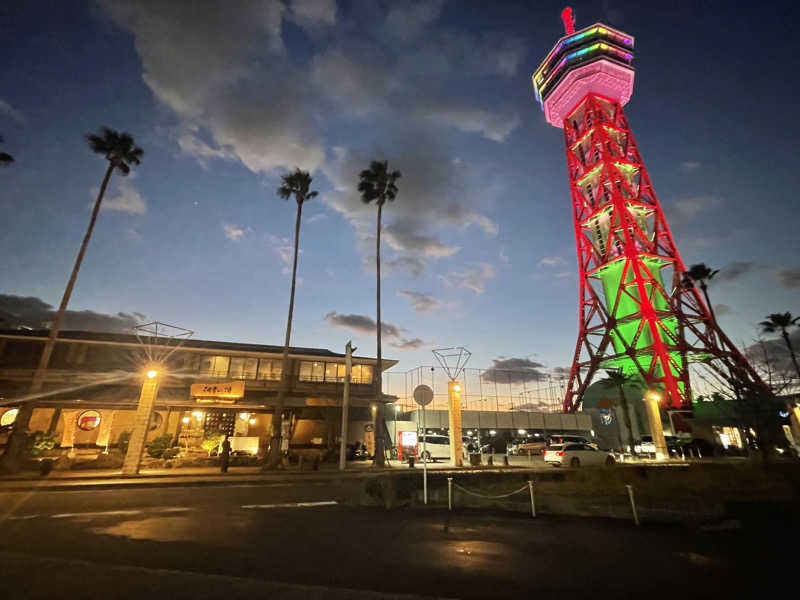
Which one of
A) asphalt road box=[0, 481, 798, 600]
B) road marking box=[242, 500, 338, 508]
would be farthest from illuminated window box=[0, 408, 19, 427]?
road marking box=[242, 500, 338, 508]

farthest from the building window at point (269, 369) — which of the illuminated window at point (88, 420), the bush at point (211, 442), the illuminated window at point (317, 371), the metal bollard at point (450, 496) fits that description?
the metal bollard at point (450, 496)

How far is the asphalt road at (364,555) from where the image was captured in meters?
4.41

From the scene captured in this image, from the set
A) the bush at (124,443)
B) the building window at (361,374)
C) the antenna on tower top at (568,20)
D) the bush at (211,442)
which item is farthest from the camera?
the antenna on tower top at (568,20)

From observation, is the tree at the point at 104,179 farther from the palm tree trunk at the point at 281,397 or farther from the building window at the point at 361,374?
the building window at the point at 361,374

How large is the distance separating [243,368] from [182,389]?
4.78m

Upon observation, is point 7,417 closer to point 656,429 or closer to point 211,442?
point 211,442

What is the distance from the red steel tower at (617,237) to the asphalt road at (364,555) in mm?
39948

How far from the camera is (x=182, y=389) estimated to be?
2791 cm

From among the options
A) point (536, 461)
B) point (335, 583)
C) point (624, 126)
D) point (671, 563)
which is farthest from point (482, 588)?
point (624, 126)

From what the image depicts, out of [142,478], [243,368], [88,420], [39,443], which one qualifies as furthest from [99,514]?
[243,368]

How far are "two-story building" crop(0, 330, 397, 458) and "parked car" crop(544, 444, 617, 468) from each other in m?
13.1

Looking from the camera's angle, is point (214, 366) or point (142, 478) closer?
point (142, 478)

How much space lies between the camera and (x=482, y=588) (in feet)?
14.6

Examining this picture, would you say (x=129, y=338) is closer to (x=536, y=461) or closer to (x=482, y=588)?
(x=536, y=461)
